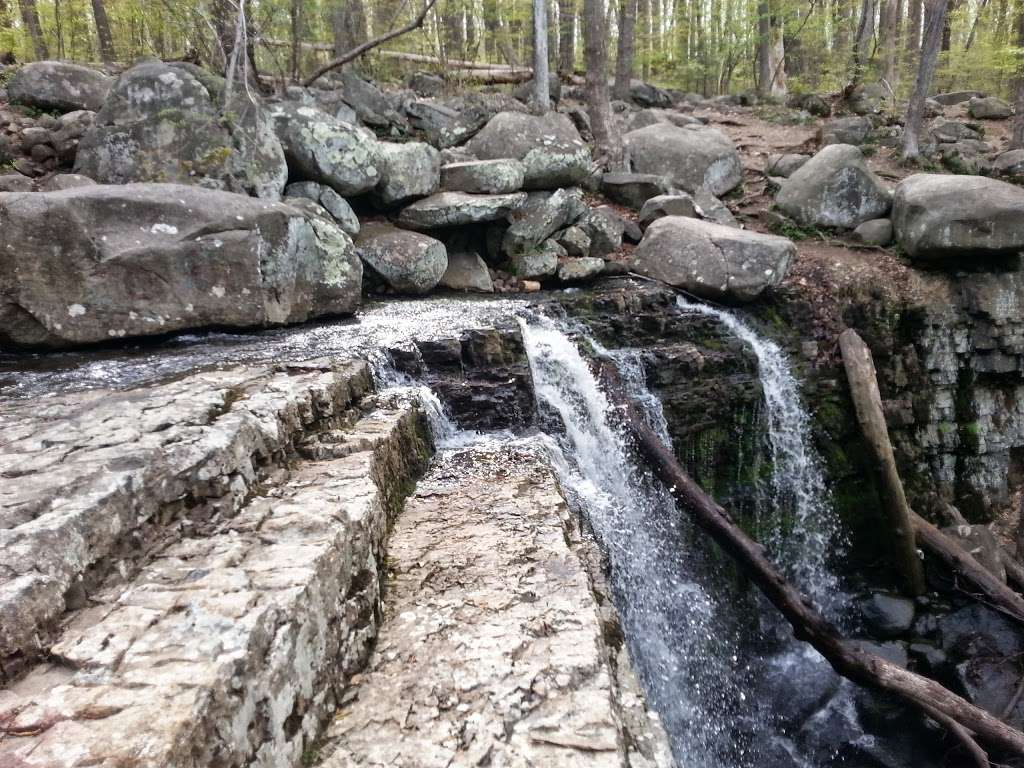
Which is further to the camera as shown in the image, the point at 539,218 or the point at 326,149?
the point at 539,218

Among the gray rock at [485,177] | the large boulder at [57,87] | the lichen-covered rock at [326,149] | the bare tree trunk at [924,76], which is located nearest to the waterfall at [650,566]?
the gray rock at [485,177]

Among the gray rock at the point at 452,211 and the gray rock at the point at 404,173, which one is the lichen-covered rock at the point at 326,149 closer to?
the gray rock at the point at 404,173

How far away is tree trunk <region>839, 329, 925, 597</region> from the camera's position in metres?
6.41

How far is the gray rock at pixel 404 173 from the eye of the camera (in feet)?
25.2

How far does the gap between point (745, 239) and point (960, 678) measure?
5219 millimetres

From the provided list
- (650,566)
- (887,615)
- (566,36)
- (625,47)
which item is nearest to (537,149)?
(650,566)

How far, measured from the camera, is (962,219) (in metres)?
7.57

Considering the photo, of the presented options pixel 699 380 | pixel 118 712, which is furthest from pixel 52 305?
pixel 699 380

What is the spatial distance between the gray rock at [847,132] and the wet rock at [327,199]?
10812 millimetres

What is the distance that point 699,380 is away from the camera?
6.62 metres

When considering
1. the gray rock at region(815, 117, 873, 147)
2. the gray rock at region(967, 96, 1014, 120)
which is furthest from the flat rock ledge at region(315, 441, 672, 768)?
the gray rock at region(967, 96, 1014, 120)

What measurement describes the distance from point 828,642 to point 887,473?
268cm

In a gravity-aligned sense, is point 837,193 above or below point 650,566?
above

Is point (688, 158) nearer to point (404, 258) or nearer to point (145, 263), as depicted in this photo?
point (404, 258)
